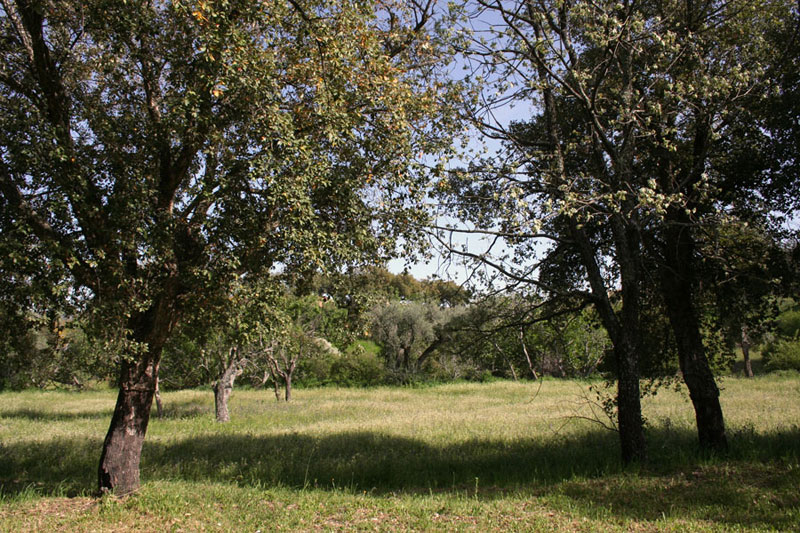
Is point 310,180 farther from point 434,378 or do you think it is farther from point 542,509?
point 434,378

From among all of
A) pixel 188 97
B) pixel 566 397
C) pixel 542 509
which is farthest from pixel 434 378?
pixel 188 97

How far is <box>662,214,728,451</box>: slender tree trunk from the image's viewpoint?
1053cm

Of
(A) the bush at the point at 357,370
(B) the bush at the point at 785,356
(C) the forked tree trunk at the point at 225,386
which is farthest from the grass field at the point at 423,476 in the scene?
(A) the bush at the point at 357,370

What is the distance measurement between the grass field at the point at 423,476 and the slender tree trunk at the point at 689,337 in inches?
24.5

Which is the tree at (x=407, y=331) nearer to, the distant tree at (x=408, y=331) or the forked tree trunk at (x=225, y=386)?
the distant tree at (x=408, y=331)

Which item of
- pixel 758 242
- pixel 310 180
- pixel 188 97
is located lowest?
pixel 758 242

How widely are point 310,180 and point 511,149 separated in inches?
210

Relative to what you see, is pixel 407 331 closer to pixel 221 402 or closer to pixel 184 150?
pixel 221 402

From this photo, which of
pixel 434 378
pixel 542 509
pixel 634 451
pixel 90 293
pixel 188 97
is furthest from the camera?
pixel 434 378

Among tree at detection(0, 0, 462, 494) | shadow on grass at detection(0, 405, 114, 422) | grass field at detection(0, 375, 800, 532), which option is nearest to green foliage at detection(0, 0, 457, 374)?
tree at detection(0, 0, 462, 494)

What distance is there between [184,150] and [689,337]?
36.0 feet

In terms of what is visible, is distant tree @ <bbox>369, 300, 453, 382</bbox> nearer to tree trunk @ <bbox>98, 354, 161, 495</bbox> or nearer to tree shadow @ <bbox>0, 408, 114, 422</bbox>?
tree shadow @ <bbox>0, 408, 114, 422</bbox>

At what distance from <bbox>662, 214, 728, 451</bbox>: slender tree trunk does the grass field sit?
62cm

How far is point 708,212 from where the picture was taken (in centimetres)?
1148
